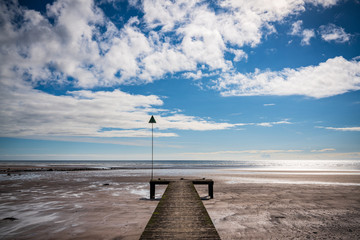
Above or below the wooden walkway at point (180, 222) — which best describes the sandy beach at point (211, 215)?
below

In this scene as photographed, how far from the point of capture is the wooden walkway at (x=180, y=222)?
16.7 ft

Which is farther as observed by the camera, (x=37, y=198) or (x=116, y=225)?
(x=37, y=198)

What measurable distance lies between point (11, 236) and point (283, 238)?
8.97m

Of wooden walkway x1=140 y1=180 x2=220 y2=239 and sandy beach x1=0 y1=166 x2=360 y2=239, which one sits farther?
sandy beach x1=0 y1=166 x2=360 y2=239

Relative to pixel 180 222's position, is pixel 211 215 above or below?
below

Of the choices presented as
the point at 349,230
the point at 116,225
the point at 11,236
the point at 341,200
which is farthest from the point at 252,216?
the point at 11,236

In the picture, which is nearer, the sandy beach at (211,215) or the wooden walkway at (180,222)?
the wooden walkway at (180,222)

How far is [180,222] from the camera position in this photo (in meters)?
5.95

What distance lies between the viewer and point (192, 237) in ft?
16.3

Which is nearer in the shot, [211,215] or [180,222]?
[180,222]

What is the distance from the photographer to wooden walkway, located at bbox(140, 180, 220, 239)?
5.08m

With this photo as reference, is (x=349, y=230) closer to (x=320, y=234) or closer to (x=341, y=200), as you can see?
(x=320, y=234)

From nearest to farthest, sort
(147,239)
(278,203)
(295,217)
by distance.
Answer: (147,239) < (295,217) < (278,203)

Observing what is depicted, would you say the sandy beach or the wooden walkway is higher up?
the wooden walkway
